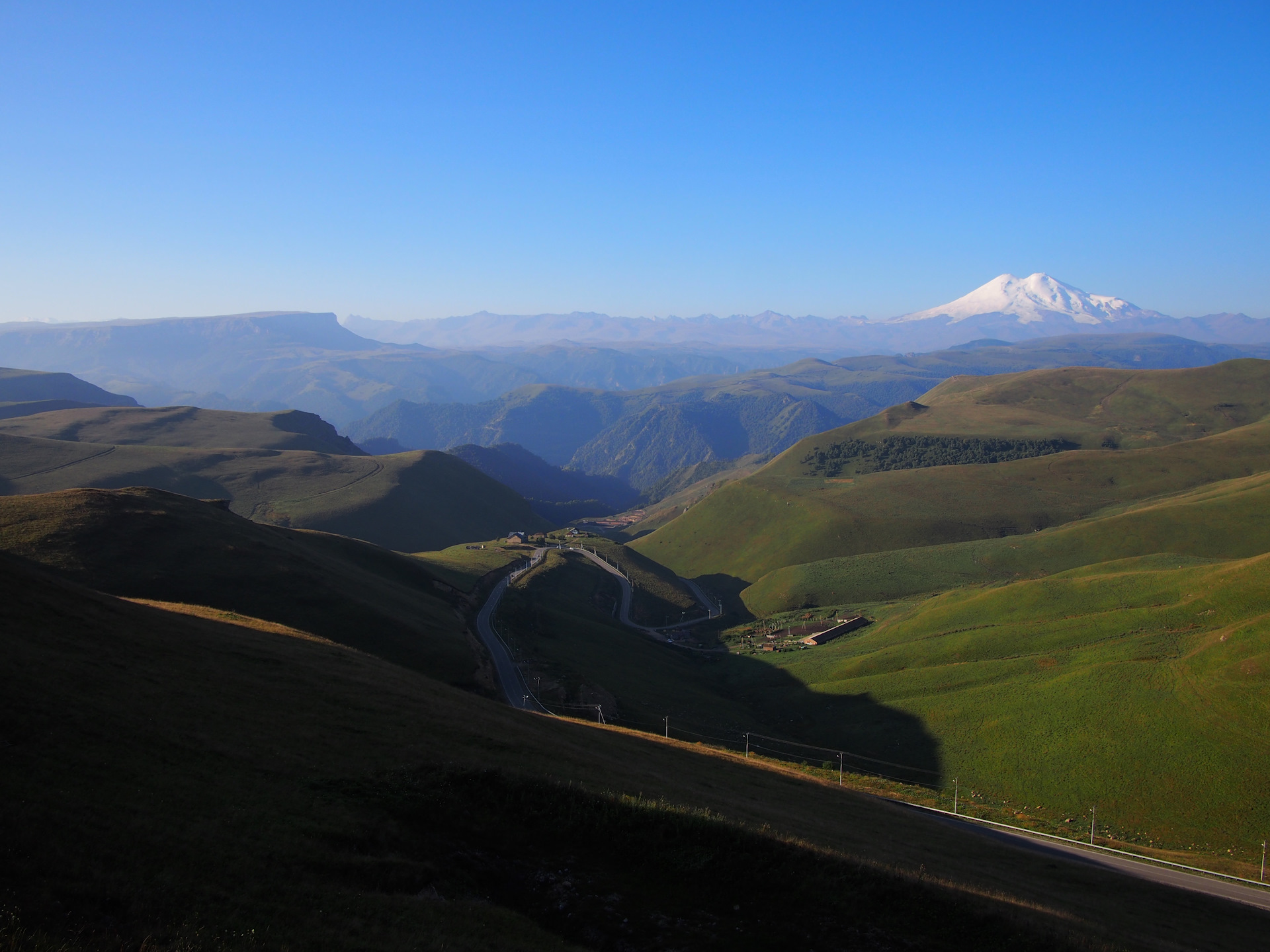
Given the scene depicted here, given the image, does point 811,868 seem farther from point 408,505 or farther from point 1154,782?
point 408,505

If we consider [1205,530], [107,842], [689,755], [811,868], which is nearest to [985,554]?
[1205,530]

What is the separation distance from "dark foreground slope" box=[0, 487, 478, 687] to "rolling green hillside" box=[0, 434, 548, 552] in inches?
3521

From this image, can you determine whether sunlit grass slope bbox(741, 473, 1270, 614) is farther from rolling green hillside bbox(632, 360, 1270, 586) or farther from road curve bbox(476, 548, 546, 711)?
road curve bbox(476, 548, 546, 711)

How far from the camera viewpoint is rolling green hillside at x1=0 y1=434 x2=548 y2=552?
511 ft

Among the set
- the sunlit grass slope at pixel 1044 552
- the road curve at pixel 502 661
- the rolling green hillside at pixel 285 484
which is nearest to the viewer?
the road curve at pixel 502 661

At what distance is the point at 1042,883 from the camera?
26.9 metres

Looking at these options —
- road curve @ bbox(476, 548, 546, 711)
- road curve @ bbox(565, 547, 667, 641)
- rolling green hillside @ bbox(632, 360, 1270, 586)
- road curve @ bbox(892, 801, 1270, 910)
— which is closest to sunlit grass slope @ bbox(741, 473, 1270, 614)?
rolling green hillside @ bbox(632, 360, 1270, 586)

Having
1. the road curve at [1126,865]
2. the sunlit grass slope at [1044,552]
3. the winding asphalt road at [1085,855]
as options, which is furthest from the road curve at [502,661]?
the sunlit grass slope at [1044,552]

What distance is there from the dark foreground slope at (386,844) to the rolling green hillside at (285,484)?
439ft

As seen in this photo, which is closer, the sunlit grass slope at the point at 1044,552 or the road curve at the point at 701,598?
the sunlit grass slope at the point at 1044,552

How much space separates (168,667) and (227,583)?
33.7m

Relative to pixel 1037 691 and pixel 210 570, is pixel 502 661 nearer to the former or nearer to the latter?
pixel 210 570

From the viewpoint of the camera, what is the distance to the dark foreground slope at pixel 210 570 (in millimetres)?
53219

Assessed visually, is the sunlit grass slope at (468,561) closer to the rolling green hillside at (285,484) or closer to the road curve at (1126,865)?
the rolling green hillside at (285,484)
